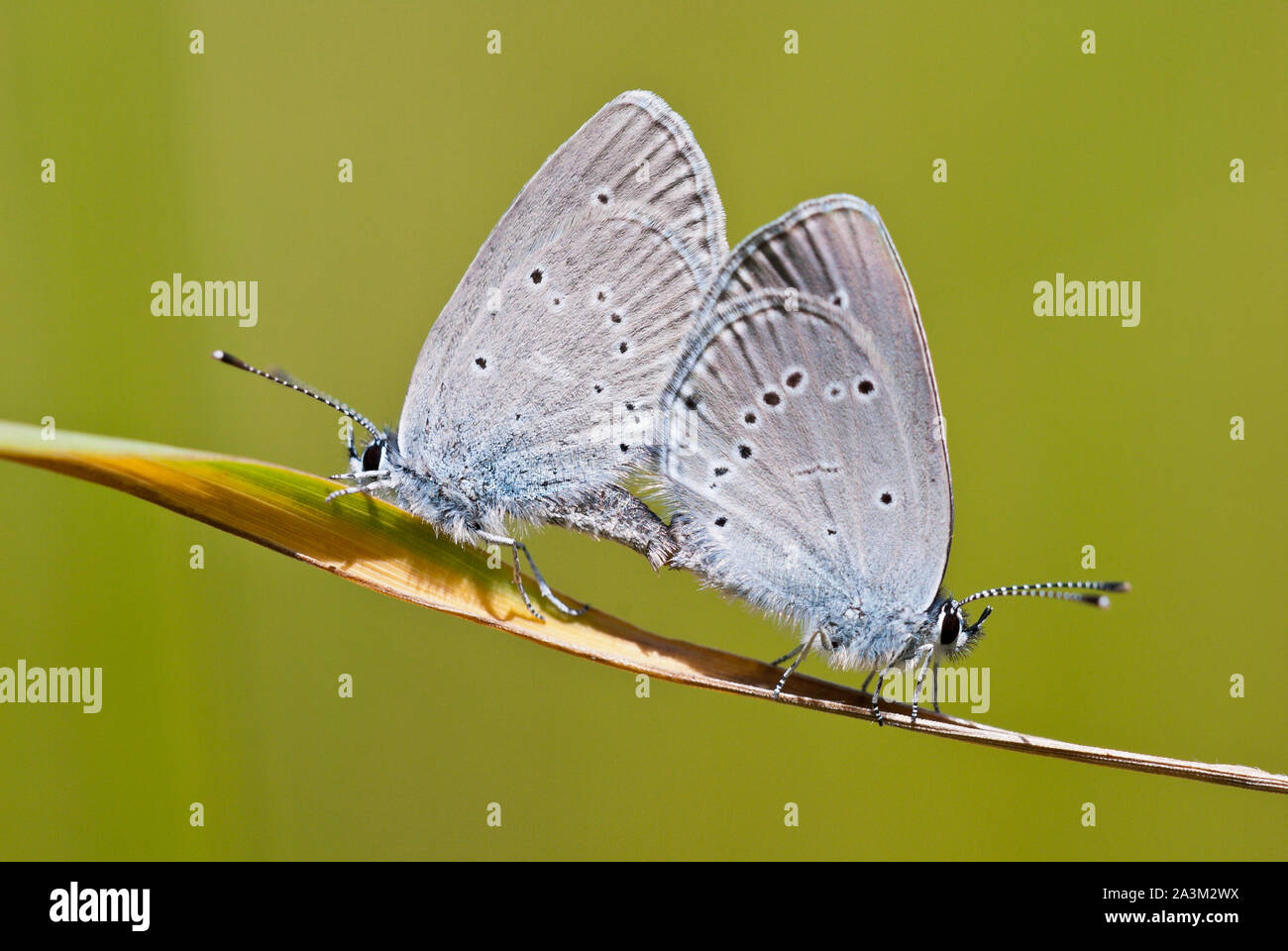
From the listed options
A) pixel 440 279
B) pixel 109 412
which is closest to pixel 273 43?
pixel 440 279

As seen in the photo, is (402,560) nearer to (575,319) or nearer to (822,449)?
(575,319)

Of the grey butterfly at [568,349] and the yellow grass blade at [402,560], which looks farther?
the grey butterfly at [568,349]

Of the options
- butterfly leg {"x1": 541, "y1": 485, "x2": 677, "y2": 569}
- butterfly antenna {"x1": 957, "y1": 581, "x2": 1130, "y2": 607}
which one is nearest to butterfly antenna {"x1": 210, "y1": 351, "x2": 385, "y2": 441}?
butterfly leg {"x1": 541, "y1": 485, "x2": 677, "y2": 569}

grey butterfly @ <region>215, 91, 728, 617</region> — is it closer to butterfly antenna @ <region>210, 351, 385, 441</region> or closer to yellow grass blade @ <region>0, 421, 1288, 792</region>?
butterfly antenna @ <region>210, 351, 385, 441</region>

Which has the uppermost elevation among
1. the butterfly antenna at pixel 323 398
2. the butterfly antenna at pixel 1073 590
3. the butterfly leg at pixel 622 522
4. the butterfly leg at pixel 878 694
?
the butterfly antenna at pixel 323 398

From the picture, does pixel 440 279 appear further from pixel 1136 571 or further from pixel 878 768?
pixel 1136 571

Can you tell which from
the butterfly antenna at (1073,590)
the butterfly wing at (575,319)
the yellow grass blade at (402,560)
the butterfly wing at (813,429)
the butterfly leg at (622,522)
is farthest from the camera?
the butterfly leg at (622,522)

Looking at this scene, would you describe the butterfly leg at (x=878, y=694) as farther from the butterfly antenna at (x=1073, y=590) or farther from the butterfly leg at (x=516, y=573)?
the butterfly leg at (x=516, y=573)

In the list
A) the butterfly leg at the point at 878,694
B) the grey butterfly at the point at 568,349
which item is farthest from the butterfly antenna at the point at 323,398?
the butterfly leg at the point at 878,694
